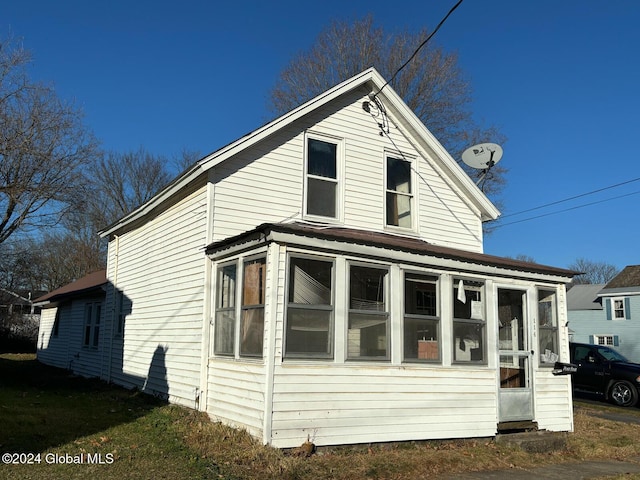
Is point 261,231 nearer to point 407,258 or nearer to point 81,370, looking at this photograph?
point 407,258

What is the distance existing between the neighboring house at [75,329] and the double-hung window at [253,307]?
8.90m

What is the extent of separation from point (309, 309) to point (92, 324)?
11.5 m

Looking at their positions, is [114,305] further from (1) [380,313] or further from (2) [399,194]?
(1) [380,313]

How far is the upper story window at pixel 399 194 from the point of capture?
1277cm

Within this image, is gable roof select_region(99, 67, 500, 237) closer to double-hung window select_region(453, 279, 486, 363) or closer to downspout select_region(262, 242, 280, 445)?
downspout select_region(262, 242, 280, 445)

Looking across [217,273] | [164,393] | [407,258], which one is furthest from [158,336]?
[407,258]

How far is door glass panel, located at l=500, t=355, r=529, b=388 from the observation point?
10.7 m

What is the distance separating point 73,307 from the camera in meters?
20.0

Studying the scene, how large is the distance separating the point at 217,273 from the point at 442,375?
4227 mm

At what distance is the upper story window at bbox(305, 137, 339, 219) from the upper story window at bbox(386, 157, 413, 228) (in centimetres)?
136

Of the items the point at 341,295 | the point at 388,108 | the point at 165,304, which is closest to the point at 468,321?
the point at 341,295

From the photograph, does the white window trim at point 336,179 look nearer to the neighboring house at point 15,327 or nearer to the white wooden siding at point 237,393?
the white wooden siding at point 237,393

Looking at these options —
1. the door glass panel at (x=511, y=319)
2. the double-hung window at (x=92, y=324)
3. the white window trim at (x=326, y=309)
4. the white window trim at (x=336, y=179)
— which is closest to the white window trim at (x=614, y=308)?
the door glass panel at (x=511, y=319)

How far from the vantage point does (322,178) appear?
38.9 ft
